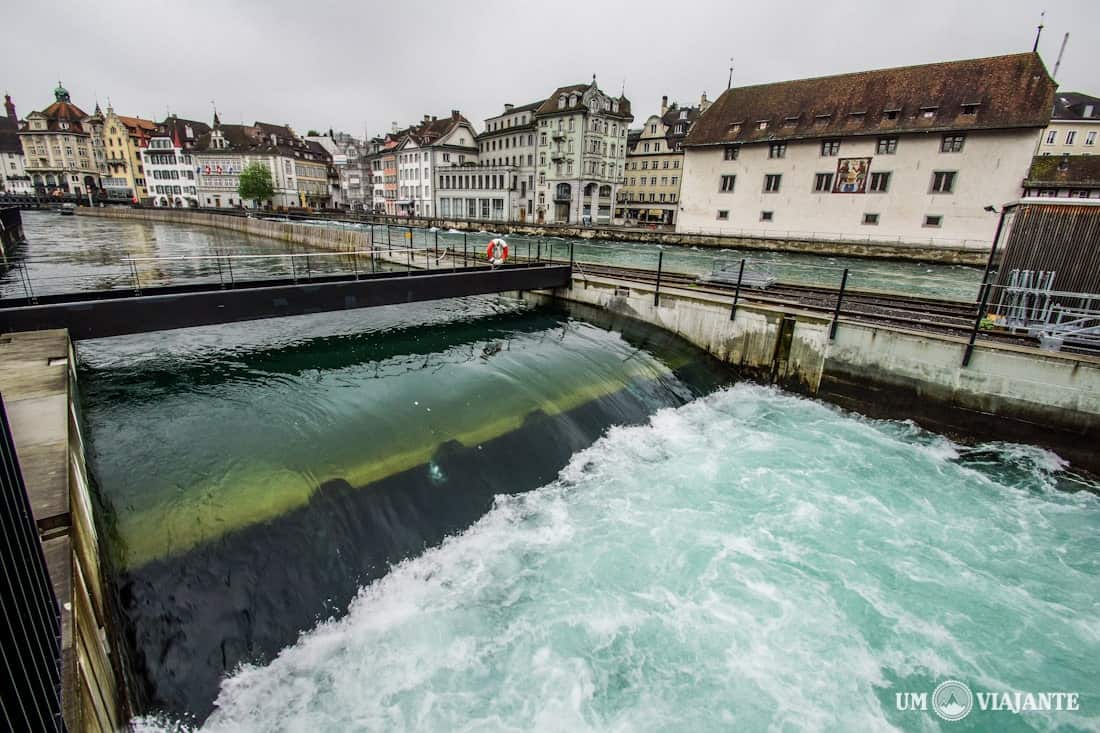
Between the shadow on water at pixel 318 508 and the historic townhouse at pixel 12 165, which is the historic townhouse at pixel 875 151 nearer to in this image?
the shadow on water at pixel 318 508

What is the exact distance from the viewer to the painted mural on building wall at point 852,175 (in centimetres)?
4338

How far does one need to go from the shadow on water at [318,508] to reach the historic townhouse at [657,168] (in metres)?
65.2

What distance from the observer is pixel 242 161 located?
93000 millimetres

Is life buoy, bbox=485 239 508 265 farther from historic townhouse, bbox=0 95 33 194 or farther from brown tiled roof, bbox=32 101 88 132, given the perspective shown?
historic townhouse, bbox=0 95 33 194

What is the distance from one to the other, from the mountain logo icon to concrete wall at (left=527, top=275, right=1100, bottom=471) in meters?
7.99

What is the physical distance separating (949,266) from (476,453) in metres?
42.3

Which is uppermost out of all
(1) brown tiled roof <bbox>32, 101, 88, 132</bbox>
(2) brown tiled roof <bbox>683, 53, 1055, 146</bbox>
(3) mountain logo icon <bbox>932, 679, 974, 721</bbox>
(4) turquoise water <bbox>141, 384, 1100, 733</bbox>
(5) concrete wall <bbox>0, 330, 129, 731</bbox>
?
(1) brown tiled roof <bbox>32, 101, 88, 132</bbox>

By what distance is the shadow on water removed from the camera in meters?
5.57

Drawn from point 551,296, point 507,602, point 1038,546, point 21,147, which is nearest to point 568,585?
point 507,602

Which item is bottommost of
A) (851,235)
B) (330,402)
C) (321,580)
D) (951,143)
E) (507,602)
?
(507,602)

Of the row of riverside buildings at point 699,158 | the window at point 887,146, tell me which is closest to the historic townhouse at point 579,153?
the row of riverside buildings at point 699,158

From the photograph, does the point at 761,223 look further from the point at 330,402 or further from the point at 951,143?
the point at 330,402

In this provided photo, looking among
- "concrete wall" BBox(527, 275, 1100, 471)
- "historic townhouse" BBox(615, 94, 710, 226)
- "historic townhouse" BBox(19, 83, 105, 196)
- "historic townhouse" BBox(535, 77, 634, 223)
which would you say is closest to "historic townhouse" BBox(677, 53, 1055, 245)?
"historic townhouse" BBox(535, 77, 634, 223)

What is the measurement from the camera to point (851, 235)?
44.7m
